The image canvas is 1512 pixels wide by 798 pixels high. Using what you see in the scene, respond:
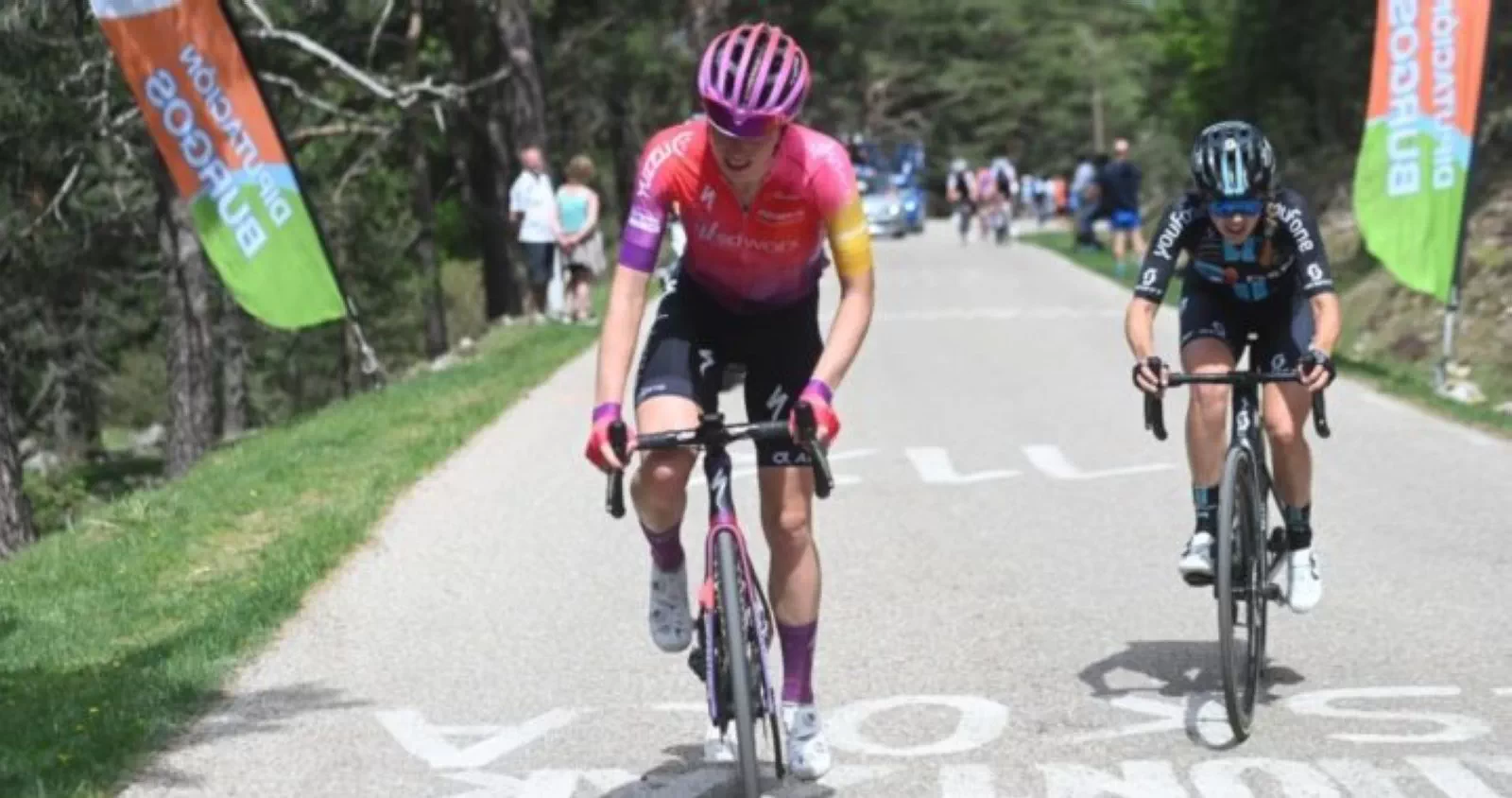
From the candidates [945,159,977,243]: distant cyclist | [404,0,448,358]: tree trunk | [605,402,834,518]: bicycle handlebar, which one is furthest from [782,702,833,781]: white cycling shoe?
[945,159,977,243]: distant cyclist

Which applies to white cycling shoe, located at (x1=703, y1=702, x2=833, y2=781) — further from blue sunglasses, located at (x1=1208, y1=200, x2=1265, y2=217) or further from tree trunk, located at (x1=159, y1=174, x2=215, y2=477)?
tree trunk, located at (x1=159, y1=174, x2=215, y2=477)

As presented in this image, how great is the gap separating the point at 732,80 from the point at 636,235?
531 mm

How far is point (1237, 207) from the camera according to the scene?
7.74m

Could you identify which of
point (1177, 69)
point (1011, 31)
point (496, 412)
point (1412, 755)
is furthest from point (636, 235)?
point (1011, 31)

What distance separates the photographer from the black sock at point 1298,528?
26.8ft

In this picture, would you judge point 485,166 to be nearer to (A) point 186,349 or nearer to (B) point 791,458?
(A) point 186,349

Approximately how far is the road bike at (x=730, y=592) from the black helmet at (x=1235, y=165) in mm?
1928

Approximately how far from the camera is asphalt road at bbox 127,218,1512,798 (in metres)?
7.04

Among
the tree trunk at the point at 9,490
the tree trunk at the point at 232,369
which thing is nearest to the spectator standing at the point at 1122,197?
the tree trunk at the point at 232,369

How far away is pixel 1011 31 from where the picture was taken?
115375 millimetres

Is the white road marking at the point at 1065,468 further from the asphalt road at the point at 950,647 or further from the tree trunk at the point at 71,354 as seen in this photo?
the tree trunk at the point at 71,354

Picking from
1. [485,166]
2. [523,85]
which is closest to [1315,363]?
[523,85]

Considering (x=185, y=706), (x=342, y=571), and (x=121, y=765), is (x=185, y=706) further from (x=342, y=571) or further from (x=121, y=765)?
(x=342, y=571)

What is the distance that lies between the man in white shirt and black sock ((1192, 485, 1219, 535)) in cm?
1734
